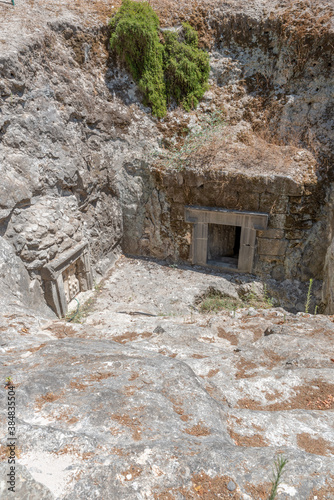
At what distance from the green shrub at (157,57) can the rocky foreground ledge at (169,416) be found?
7.19 metres

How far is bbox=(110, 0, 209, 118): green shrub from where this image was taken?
801 cm

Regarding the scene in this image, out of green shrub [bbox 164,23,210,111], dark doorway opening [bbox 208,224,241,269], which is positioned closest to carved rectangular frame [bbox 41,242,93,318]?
dark doorway opening [bbox 208,224,241,269]

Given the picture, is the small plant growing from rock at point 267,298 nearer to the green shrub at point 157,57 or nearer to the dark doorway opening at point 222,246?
the dark doorway opening at point 222,246

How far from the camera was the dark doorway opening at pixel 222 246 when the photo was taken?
865 centimetres

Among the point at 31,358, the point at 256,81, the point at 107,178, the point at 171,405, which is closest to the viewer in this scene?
the point at 171,405

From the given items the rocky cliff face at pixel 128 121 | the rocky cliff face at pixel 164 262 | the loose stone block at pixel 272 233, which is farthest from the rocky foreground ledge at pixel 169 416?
the loose stone block at pixel 272 233

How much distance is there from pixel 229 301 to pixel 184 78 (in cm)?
623

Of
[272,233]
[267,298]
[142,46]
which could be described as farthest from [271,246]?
[142,46]

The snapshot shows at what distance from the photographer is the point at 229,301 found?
7.59 m

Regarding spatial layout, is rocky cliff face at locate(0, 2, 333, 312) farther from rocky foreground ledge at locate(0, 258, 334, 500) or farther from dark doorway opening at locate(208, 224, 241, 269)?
rocky foreground ledge at locate(0, 258, 334, 500)

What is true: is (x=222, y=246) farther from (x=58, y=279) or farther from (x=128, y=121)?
(x=58, y=279)

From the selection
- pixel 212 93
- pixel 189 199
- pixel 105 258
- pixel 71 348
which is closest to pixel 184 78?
pixel 212 93

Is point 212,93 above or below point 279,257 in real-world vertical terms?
above

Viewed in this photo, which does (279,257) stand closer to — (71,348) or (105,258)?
(105,258)
